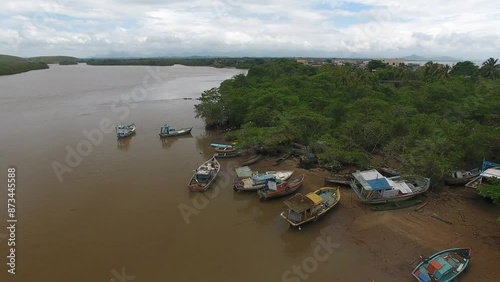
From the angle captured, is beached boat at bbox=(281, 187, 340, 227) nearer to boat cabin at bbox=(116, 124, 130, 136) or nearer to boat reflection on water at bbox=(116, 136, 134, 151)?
boat reflection on water at bbox=(116, 136, 134, 151)

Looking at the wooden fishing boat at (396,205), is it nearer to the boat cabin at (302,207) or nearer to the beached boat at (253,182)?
the boat cabin at (302,207)

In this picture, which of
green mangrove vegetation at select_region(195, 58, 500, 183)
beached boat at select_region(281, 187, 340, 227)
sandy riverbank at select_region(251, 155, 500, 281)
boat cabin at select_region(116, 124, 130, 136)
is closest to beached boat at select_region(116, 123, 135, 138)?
boat cabin at select_region(116, 124, 130, 136)

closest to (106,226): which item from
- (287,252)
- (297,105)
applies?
(287,252)

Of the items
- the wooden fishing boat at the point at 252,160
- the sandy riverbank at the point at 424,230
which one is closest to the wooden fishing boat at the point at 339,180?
the sandy riverbank at the point at 424,230

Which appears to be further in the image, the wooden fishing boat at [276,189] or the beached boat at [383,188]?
the wooden fishing boat at [276,189]

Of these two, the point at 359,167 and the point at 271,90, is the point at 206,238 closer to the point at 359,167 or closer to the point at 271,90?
the point at 359,167
